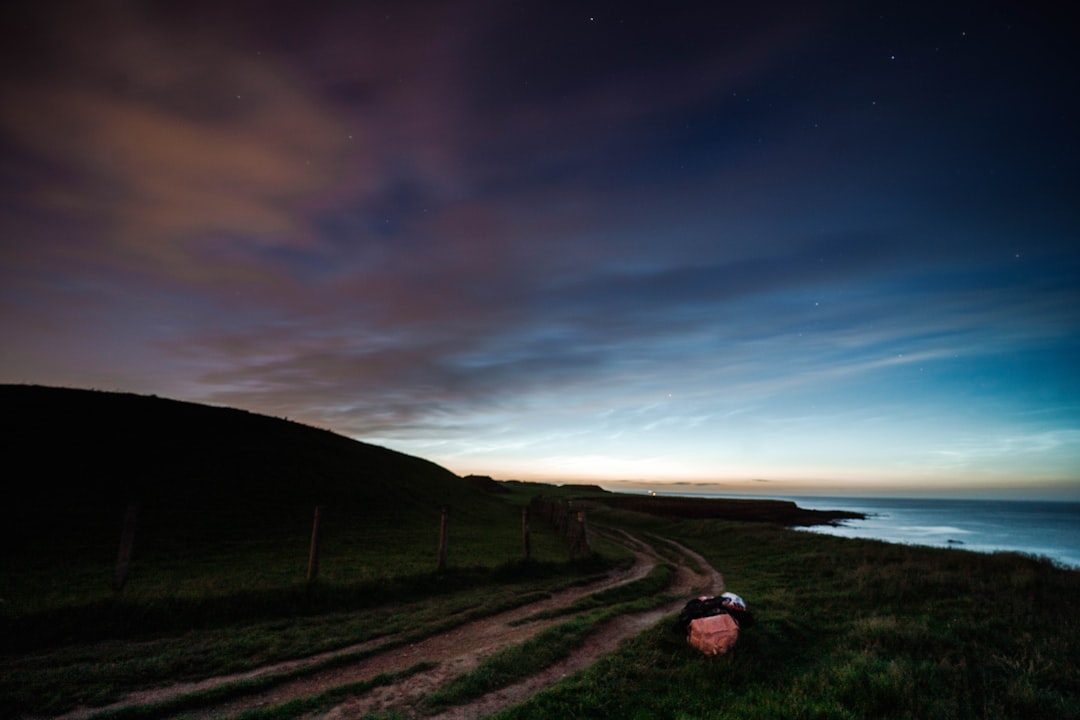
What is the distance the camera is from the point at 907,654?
1135 centimetres

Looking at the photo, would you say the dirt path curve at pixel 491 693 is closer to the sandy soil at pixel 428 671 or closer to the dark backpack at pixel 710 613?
the sandy soil at pixel 428 671

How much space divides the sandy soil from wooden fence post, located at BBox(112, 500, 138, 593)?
28.6 ft

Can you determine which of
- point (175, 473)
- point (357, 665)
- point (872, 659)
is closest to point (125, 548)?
point (357, 665)

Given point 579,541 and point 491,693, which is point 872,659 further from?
point 579,541

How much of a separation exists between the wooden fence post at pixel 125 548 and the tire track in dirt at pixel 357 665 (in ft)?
28.4

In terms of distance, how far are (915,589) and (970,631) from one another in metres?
5.30

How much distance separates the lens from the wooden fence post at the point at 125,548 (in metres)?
15.4

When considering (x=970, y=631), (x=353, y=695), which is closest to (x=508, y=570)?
(x=353, y=695)

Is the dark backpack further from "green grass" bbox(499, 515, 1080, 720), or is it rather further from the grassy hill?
the grassy hill

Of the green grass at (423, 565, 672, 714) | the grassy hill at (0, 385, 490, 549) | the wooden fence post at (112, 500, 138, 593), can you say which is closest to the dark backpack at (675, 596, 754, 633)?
the green grass at (423, 565, 672, 714)

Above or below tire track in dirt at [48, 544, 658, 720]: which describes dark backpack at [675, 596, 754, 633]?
above

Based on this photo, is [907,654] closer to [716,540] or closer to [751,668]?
[751,668]

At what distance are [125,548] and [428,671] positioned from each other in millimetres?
12689

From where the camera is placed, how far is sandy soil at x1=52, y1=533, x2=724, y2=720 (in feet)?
28.0
